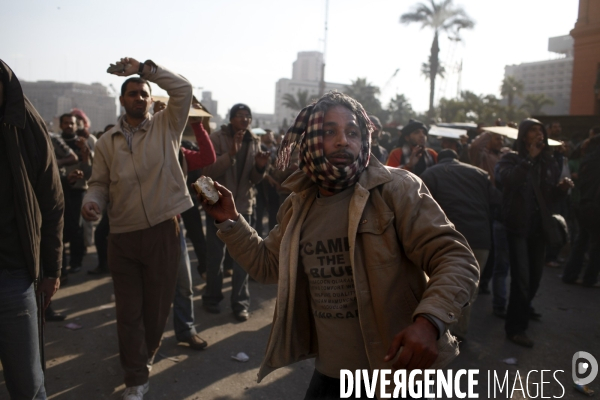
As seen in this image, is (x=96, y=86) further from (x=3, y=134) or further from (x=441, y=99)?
(x=3, y=134)

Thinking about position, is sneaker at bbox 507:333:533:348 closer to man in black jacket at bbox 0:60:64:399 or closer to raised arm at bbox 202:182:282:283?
raised arm at bbox 202:182:282:283

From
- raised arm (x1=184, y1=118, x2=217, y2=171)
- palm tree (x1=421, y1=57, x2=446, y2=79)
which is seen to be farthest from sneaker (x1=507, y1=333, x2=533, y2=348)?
palm tree (x1=421, y1=57, x2=446, y2=79)

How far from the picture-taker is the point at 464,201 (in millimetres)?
4801

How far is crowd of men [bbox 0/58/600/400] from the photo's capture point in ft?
6.56

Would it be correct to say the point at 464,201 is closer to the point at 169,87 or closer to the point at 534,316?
the point at 534,316

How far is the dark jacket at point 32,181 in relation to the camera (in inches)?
101

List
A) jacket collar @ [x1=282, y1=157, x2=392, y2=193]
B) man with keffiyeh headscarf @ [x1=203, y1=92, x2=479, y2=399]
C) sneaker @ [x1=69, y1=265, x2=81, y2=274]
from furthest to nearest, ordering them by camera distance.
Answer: sneaker @ [x1=69, y1=265, x2=81, y2=274] → jacket collar @ [x1=282, y1=157, x2=392, y2=193] → man with keffiyeh headscarf @ [x1=203, y1=92, x2=479, y2=399]

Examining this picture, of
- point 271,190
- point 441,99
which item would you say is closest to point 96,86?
point 441,99

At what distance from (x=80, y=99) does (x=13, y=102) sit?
10882 centimetres

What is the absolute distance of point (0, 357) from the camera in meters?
2.55

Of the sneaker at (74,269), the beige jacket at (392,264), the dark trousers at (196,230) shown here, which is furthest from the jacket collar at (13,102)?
the sneaker at (74,269)

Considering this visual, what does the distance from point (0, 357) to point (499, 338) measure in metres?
4.39

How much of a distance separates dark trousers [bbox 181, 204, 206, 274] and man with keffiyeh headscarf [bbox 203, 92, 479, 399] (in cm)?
440

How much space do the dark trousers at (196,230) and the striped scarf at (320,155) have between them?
463cm
